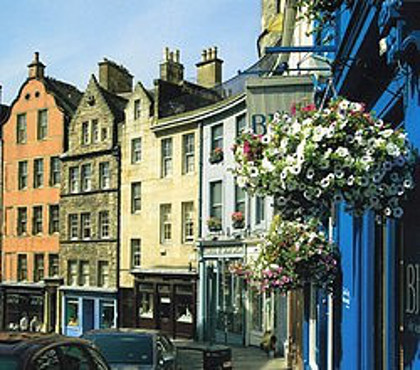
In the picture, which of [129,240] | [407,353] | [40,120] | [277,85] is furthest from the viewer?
[40,120]

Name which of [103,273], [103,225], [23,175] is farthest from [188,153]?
[23,175]

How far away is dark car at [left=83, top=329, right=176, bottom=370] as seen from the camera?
12.5 m

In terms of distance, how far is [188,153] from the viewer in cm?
3294

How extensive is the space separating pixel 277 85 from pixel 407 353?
6.34 metres

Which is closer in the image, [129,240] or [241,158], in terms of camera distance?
[241,158]

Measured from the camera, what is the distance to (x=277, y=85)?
11508 mm

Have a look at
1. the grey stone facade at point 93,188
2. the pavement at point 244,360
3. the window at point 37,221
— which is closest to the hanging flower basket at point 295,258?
the pavement at point 244,360

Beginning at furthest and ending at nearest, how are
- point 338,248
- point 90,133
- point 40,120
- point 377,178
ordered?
point 40,120, point 90,133, point 338,248, point 377,178

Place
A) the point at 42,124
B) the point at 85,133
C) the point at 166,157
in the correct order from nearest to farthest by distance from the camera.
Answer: the point at 166,157
the point at 85,133
the point at 42,124

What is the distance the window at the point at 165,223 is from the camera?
3381cm

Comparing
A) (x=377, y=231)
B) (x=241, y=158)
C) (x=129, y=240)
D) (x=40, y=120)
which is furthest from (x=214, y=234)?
(x=241, y=158)

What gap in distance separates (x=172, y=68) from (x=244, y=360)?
1842cm

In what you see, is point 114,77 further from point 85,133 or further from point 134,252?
point 134,252

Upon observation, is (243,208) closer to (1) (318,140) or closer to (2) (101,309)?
(2) (101,309)
